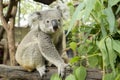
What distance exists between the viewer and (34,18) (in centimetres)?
298

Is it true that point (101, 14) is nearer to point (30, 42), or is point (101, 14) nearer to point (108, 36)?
point (108, 36)

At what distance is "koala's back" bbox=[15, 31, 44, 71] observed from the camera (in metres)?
2.75

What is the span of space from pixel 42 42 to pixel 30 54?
0.16 meters

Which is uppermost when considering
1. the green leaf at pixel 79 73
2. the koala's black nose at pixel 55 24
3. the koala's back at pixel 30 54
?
the koala's black nose at pixel 55 24

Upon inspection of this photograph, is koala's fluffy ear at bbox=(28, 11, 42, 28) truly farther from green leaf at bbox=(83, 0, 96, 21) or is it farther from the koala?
green leaf at bbox=(83, 0, 96, 21)

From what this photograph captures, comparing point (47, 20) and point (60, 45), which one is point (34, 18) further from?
point (60, 45)

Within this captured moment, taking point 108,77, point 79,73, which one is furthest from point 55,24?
point 108,77

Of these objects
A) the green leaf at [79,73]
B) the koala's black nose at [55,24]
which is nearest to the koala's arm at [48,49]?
the koala's black nose at [55,24]

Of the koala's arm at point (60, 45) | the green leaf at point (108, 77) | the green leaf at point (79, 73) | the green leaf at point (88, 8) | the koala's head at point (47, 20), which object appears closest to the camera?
the green leaf at point (88, 8)

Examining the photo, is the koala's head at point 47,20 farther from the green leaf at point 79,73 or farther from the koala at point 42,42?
the green leaf at point 79,73

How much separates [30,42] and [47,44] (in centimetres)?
18

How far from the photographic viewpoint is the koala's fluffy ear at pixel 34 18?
2.96 metres

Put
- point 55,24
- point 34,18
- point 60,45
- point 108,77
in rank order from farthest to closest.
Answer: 1. point 60,45
2. point 34,18
3. point 55,24
4. point 108,77

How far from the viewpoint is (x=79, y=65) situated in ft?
6.07
